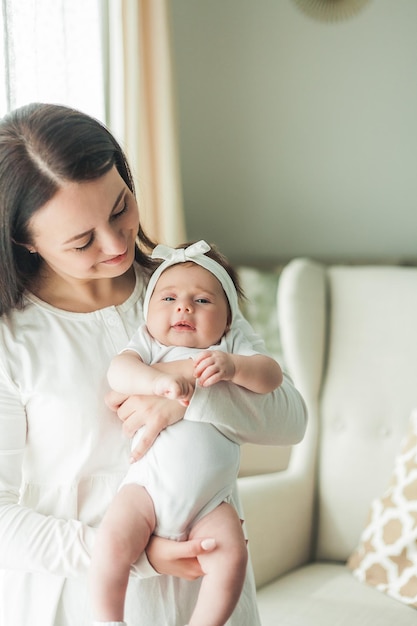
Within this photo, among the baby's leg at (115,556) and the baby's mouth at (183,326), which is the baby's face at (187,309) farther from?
the baby's leg at (115,556)

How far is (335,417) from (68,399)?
128cm

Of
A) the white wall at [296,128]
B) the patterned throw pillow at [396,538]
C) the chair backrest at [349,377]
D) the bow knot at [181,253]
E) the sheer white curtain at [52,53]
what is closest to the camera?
the bow knot at [181,253]

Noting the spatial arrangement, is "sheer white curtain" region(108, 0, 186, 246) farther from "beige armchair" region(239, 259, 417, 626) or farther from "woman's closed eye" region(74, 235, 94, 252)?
"woman's closed eye" region(74, 235, 94, 252)

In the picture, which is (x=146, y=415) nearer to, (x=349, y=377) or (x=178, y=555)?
(x=178, y=555)

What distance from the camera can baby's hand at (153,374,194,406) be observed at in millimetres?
1111

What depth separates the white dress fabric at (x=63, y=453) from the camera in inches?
46.4

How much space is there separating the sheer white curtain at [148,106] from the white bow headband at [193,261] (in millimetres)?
959

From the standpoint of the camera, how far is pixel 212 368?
1.11 m

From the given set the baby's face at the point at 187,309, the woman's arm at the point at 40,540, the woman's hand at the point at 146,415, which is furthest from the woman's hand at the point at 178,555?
the baby's face at the point at 187,309

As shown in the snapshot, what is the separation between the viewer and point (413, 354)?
7.32ft

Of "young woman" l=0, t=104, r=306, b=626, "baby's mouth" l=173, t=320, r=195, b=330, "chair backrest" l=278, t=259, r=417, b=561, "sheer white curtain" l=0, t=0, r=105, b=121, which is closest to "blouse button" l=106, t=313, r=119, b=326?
"young woman" l=0, t=104, r=306, b=626

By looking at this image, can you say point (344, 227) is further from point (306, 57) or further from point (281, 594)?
point (281, 594)

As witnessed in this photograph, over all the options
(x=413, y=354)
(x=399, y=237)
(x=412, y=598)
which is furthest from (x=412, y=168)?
(x=412, y=598)

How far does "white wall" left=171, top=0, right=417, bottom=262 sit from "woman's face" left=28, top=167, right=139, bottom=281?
1.77m
